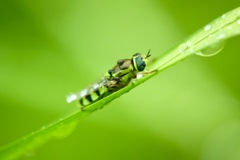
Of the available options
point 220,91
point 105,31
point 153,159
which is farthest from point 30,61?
point 220,91

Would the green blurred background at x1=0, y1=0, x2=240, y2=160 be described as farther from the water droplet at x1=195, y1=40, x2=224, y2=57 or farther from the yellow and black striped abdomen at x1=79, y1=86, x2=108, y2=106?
the water droplet at x1=195, y1=40, x2=224, y2=57

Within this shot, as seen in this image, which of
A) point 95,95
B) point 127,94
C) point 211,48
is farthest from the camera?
point 127,94

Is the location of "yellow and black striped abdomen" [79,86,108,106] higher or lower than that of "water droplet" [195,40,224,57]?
higher

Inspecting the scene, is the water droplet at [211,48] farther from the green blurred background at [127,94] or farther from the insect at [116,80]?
the green blurred background at [127,94]

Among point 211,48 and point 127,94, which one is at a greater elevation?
point 127,94


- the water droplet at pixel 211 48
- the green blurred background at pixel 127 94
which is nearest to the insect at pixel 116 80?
the green blurred background at pixel 127 94

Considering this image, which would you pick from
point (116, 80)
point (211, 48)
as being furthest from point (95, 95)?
point (211, 48)

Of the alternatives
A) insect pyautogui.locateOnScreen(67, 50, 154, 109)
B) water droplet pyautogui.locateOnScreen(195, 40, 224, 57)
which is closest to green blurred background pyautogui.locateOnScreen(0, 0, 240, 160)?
insect pyautogui.locateOnScreen(67, 50, 154, 109)

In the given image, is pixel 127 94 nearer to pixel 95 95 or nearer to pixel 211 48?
pixel 95 95
